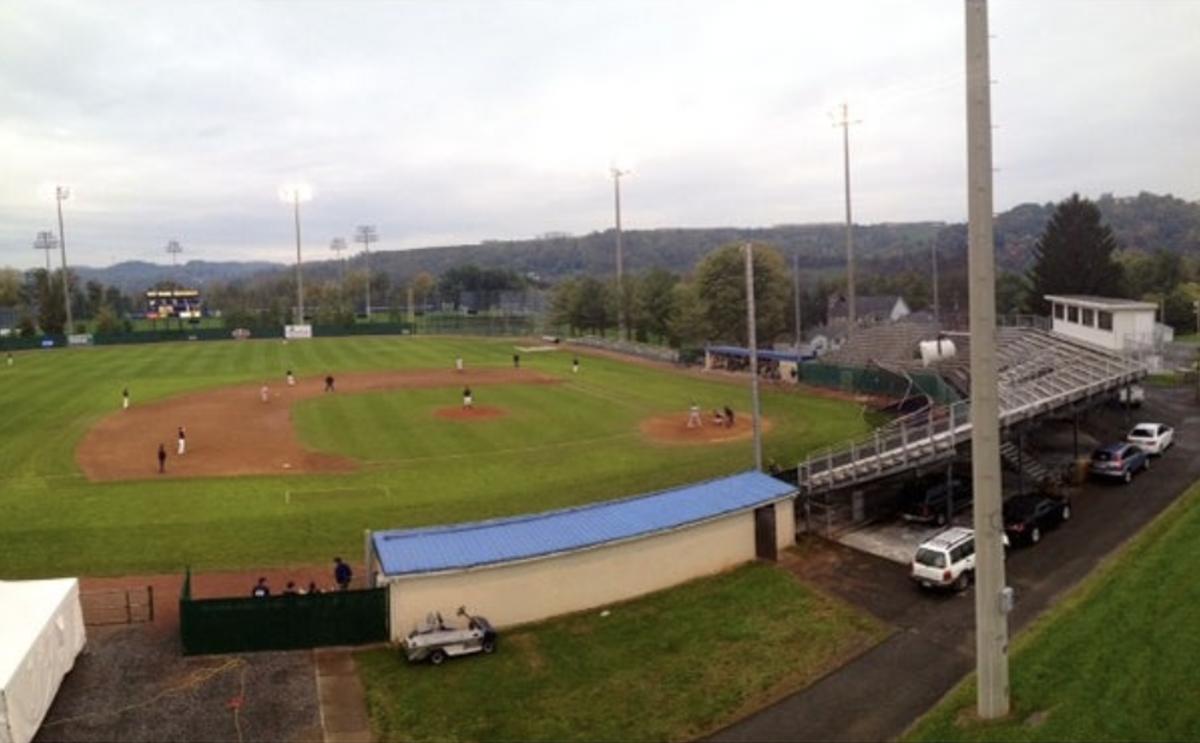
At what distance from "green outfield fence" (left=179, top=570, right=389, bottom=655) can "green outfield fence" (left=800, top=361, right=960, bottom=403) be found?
34.5 m

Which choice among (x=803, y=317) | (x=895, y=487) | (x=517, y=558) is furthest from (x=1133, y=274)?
(x=517, y=558)

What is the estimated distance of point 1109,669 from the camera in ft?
57.0

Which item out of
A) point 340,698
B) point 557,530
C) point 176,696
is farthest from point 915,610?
point 176,696

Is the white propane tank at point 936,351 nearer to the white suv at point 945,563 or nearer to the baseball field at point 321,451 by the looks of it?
the baseball field at point 321,451

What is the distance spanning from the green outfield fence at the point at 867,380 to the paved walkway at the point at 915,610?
1480 centimetres

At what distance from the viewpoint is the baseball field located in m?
30.7

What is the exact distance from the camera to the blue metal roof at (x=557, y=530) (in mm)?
22719

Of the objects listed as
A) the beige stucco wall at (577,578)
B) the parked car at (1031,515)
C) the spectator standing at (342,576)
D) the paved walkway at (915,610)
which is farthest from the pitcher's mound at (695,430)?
the spectator standing at (342,576)

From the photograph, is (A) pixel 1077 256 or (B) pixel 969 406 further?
(A) pixel 1077 256

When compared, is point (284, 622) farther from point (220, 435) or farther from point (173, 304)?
point (173, 304)

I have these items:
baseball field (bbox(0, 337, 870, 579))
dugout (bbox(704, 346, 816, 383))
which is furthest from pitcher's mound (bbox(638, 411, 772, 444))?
dugout (bbox(704, 346, 816, 383))

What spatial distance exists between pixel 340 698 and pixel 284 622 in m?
3.30

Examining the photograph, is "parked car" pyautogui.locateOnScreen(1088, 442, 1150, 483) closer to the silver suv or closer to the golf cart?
the silver suv

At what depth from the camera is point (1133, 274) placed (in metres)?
109
